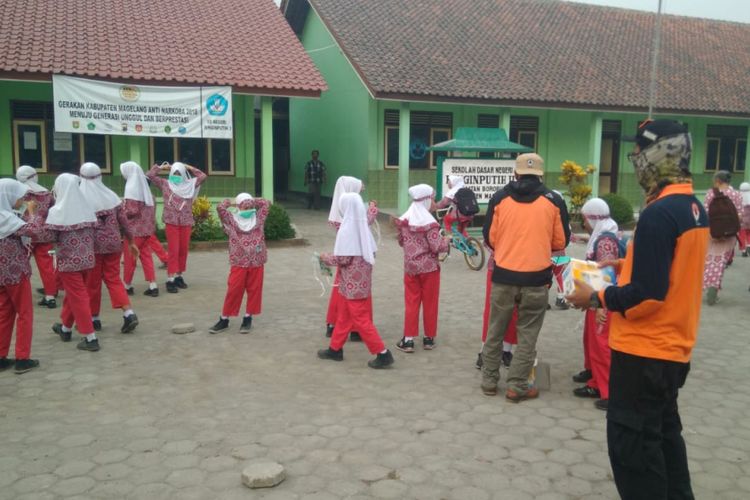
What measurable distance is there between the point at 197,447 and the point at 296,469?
70 cm

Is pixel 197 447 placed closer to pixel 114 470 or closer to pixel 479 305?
pixel 114 470

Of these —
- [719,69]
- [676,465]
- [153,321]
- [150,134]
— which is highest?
[719,69]

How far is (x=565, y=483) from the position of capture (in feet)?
11.9

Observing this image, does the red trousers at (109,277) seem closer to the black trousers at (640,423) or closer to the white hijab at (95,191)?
the white hijab at (95,191)

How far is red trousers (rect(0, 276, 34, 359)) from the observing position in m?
5.38

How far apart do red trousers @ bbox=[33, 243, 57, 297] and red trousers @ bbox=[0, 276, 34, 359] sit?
2.16 metres

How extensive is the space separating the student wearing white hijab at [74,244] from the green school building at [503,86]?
1040cm

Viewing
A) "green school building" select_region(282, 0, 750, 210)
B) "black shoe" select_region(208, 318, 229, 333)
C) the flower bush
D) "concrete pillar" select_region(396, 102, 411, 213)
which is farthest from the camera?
"green school building" select_region(282, 0, 750, 210)

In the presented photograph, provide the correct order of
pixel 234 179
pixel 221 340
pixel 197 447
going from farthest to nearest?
pixel 234 179
pixel 221 340
pixel 197 447

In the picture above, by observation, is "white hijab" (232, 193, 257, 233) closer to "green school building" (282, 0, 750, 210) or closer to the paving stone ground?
the paving stone ground

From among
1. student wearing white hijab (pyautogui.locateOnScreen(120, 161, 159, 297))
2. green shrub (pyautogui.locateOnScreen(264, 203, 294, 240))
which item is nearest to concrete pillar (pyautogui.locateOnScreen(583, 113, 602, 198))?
green shrub (pyautogui.locateOnScreen(264, 203, 294, 240))

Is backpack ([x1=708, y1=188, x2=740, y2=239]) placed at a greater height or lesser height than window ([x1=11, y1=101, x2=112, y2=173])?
lesser

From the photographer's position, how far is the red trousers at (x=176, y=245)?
869 cm

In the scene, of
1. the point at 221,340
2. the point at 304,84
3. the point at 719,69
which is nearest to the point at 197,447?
the point at 221,340
